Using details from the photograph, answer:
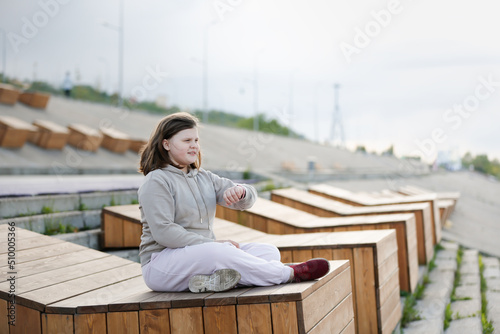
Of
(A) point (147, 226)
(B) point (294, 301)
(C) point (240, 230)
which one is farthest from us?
(C) point (240, 230)

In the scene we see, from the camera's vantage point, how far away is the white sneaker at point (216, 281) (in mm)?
3121

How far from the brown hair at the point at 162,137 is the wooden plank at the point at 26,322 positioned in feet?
3.67

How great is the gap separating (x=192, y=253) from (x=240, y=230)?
9.43 ft

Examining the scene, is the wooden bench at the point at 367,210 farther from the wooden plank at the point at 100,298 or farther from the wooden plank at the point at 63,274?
the wooden plank at the point at 100,298

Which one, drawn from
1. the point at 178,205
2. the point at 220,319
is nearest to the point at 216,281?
the point at 220,319

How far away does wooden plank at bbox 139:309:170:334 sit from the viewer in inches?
121

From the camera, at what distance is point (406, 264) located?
607cm

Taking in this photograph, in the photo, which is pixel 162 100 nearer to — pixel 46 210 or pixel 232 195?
pixel 46 210

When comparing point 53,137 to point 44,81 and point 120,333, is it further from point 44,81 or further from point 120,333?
point 44,81

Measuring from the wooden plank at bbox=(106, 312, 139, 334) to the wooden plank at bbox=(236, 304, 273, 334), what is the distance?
0.62 meters

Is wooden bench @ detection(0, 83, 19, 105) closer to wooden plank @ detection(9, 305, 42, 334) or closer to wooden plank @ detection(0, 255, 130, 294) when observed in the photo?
wooden plank @ detection(0, 255, 130, 294)

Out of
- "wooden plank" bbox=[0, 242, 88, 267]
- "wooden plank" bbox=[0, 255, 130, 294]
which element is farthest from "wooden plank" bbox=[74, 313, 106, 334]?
"wooden plank" bbox=[0, 242, 88, 267]

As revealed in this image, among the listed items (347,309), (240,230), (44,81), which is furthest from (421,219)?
(44,81)

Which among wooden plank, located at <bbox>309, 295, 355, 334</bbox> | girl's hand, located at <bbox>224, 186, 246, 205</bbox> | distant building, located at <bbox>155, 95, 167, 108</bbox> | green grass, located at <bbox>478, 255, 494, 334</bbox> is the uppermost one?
distant building, located at <bbox>155, 95, 167, 108</bbox>
